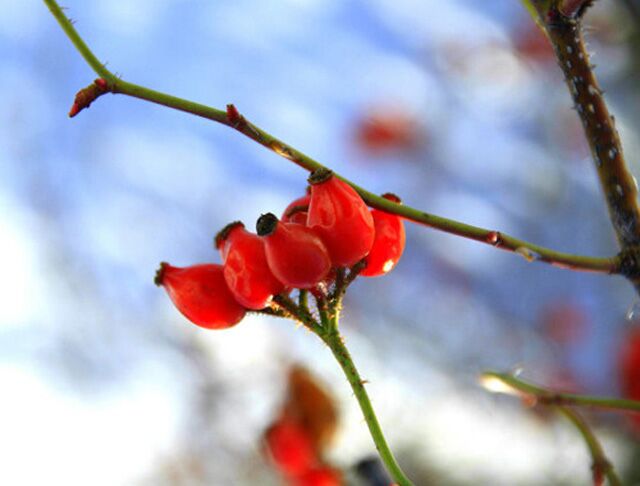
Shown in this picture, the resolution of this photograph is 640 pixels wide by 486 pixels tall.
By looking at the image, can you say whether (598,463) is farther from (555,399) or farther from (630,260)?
(630,260)

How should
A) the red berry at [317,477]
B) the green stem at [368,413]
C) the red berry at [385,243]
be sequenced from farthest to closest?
the red berry at [317,477], the red berry at [385,243], the green stem at [368,413]

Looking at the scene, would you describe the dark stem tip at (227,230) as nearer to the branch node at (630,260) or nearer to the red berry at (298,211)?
the red berry at (298,211)

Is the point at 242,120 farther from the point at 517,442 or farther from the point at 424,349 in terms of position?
the point at 424,349

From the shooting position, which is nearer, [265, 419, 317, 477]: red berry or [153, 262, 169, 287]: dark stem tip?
[153, 262, 169, 287]: dark stem tip

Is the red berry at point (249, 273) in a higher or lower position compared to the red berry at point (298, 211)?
lower

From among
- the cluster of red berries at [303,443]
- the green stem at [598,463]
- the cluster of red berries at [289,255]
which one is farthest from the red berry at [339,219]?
the cluster of red berries at [303,443]

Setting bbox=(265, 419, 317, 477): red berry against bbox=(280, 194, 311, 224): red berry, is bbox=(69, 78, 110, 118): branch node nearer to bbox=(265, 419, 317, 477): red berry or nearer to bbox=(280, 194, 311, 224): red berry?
bbox=(280, 194, 311, 224): red berry

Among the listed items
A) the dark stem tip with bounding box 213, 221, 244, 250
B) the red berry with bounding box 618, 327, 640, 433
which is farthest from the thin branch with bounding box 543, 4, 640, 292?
the red berry with bounding box 618, 327, 640, 433
